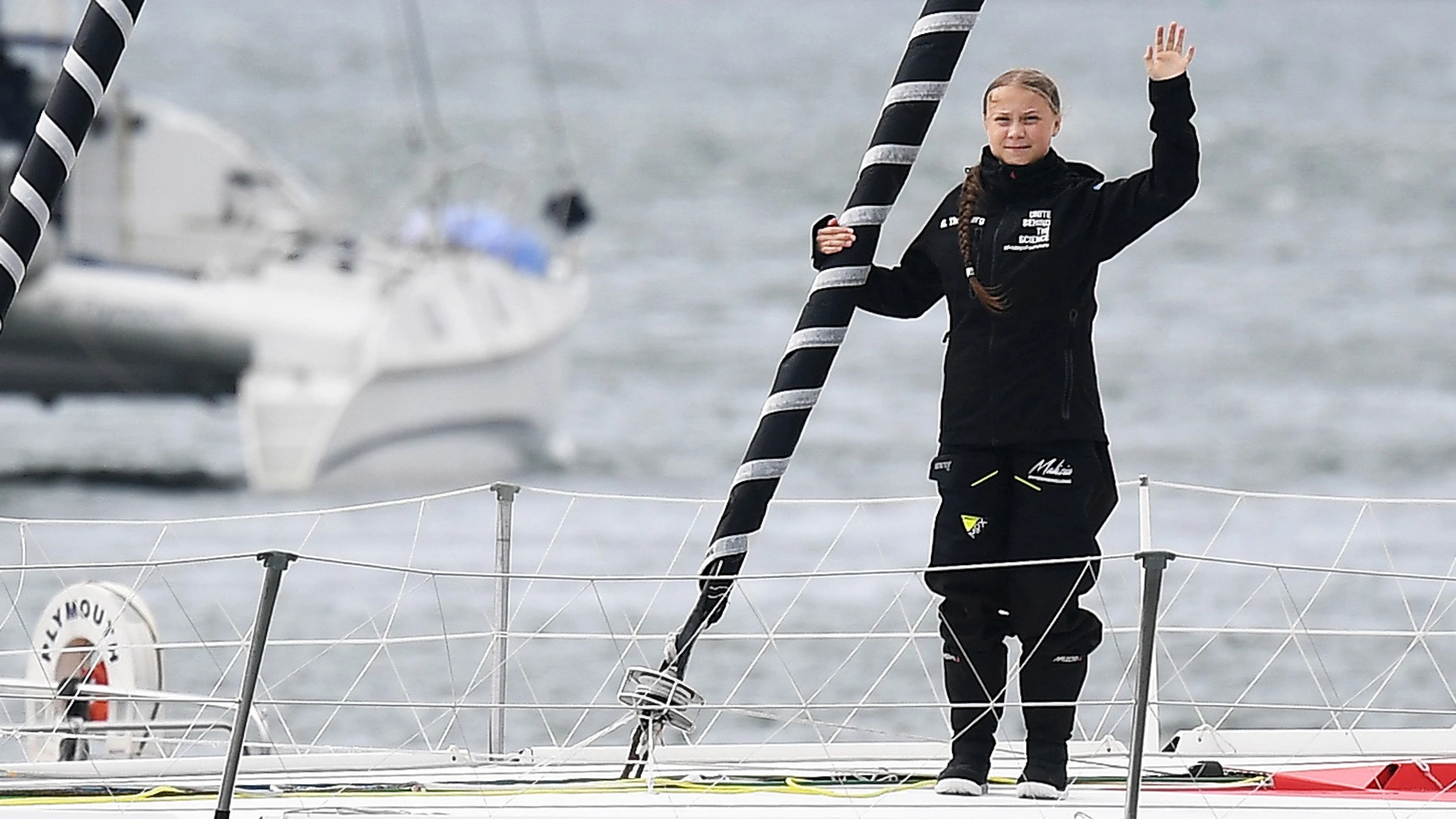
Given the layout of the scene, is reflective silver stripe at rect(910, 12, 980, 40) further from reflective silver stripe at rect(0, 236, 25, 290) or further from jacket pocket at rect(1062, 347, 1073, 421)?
reflective silver stripe at rect(0, 236, 25, 290)

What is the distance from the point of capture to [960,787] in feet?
17.2

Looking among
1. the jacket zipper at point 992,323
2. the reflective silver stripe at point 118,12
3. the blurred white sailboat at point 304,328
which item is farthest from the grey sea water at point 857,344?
the reflective silver stripe at point 118,12

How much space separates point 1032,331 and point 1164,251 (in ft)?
116

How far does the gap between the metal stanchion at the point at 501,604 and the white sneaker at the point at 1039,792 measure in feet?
4.02

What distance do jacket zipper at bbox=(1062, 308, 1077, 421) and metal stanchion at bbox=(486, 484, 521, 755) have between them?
4.19 feet

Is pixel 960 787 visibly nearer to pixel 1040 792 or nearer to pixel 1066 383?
pixel 1040 792

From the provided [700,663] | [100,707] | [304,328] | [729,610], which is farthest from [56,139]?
→ [304,328]

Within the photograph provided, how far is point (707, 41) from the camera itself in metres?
127

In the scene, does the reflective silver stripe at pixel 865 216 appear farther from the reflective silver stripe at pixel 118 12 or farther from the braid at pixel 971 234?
the reflective silver stripe at pixel 118 12

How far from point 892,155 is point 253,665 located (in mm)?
2043

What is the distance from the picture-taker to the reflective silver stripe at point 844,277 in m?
5.83

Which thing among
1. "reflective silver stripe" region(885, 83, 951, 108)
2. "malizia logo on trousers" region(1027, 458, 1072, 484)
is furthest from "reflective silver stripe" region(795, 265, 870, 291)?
"malizia logo on trousers" region(1027, 458, 1072, 484)

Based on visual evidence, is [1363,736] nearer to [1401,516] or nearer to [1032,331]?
[1032,331]

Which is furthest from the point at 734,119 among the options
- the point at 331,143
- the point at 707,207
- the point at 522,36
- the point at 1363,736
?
the point at 1363,736
